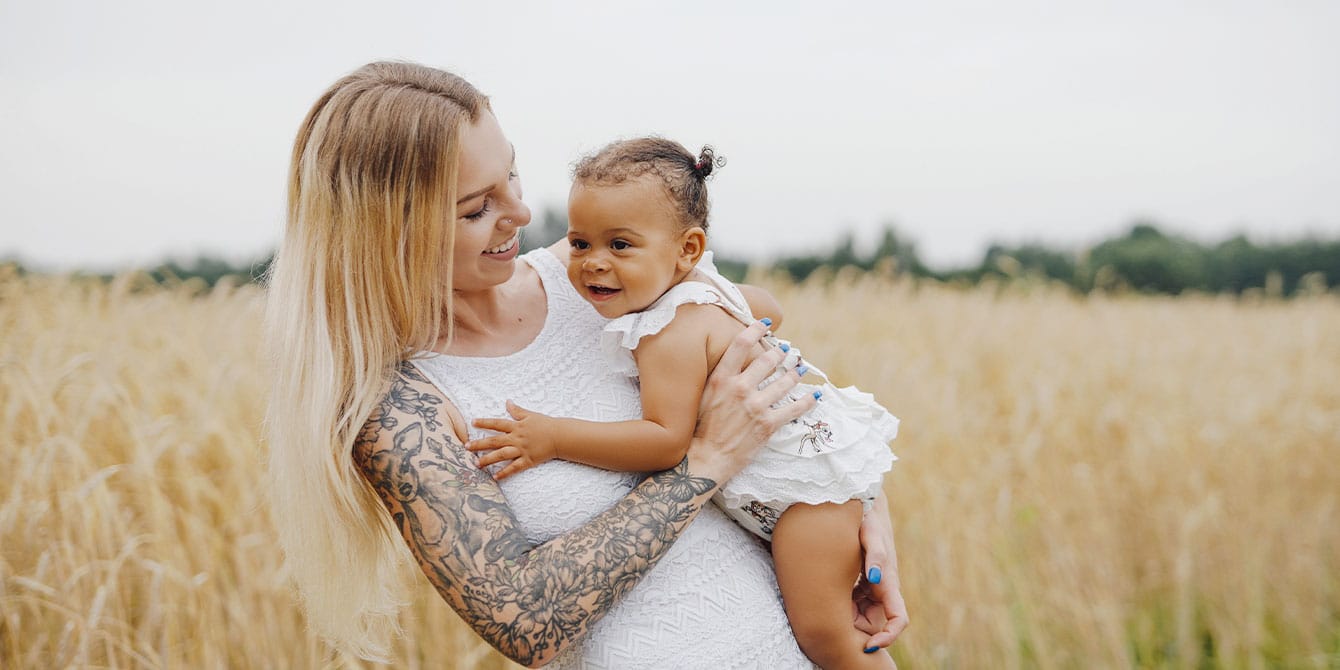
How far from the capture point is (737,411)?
1.83 metres

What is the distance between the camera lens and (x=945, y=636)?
377cm

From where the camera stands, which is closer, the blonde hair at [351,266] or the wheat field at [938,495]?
the blonde hair at [351,266]

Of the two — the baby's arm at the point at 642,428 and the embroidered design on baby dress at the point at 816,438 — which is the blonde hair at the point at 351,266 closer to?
the baby's arm at the point at 642,428

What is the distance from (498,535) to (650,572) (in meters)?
0.34

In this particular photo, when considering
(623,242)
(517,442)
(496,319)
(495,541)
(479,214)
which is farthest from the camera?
(496,319)

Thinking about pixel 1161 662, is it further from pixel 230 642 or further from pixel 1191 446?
pixel 230 642

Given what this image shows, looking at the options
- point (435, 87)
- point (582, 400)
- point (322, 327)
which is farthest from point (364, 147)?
point (582, 400)

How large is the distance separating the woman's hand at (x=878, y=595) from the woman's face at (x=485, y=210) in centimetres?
96

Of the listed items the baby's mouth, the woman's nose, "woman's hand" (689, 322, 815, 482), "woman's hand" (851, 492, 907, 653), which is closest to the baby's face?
the baby's mouth

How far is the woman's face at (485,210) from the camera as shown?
1.81 m

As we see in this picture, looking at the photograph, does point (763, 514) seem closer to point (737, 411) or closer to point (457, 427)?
point (737, 411)

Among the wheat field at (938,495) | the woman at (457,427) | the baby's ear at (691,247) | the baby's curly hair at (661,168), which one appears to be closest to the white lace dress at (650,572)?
the woman at (457,427)

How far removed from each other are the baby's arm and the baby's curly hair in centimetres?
30

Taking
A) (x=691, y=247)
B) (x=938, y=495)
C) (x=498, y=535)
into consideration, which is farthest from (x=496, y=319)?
(x=938, y=495)
